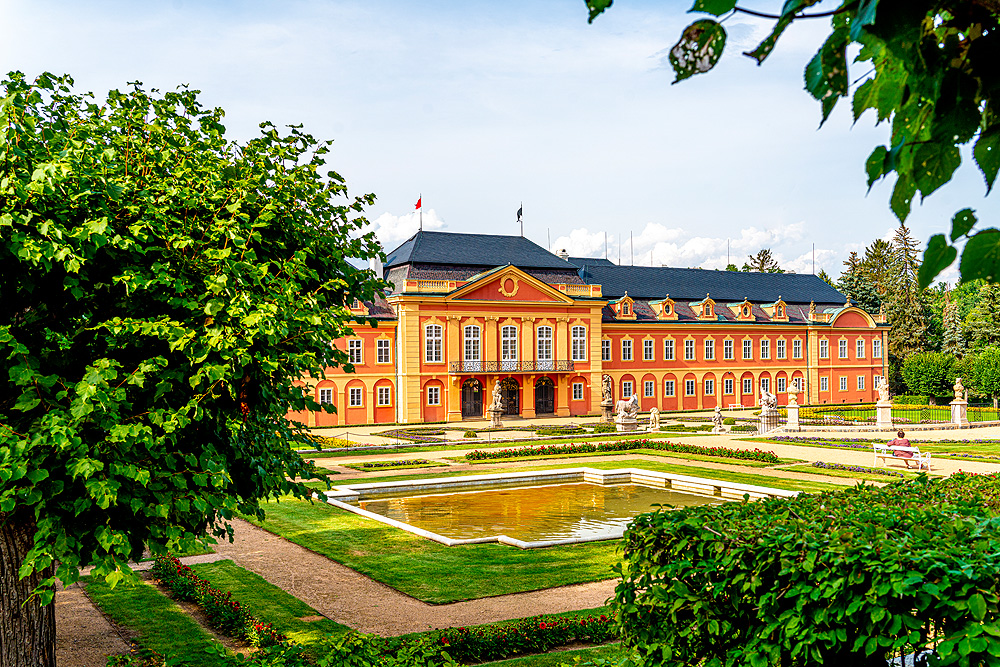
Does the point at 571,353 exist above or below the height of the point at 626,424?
above

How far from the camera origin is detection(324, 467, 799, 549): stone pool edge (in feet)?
58.5

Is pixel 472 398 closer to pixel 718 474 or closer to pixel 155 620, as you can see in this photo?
pixel 718 474

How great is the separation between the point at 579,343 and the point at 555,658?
128ft

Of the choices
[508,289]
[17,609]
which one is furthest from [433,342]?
[17,609]

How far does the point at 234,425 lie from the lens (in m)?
5.45

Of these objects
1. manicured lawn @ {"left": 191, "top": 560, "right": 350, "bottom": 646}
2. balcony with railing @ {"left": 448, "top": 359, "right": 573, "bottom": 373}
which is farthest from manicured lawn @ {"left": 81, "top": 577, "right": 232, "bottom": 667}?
balcony with railing @ {"left": 448, "top": 359, "right": 573, "bottom": 373}

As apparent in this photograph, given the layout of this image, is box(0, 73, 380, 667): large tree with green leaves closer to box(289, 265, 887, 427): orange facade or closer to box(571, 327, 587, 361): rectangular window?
Result: box(289, 265, 887, 427): orange facade

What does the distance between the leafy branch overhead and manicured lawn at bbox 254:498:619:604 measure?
29.3 feet

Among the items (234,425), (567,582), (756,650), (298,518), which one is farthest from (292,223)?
(298,518)

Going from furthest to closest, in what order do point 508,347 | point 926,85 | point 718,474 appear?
point 508,347, point 718,474, point 926,85

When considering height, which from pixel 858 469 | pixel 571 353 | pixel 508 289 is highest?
pixel 508 289

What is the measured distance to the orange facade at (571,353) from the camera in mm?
42344

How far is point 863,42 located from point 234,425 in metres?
4.85

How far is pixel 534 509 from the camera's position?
18094 millimetres
